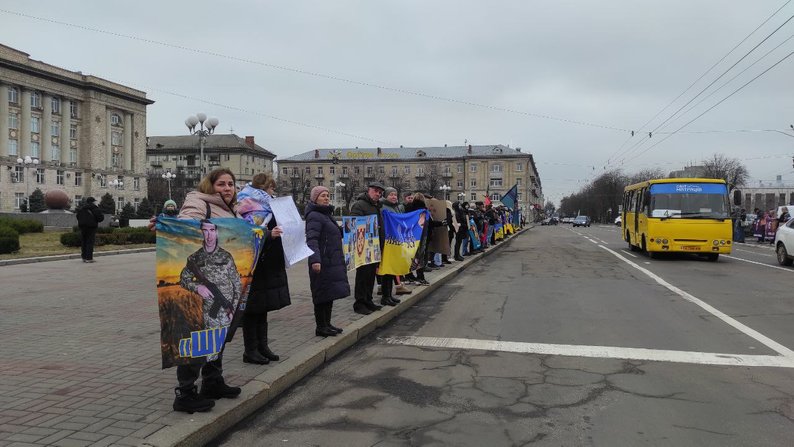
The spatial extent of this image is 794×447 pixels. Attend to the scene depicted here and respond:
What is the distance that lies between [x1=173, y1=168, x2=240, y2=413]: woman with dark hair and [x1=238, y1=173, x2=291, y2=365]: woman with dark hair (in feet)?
1.40

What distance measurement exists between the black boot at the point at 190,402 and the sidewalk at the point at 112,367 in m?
0.05

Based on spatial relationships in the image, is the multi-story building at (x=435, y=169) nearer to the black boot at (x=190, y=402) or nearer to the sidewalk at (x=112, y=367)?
the sidewalk at (x=112, y=367)

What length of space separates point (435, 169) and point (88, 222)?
11358 cm

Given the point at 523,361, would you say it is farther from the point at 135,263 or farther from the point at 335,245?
the point at 135,263

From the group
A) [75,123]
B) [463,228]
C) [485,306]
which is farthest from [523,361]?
[75,123]

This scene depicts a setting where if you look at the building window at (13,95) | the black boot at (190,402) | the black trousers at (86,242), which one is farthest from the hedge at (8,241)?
the building window at (13,95)

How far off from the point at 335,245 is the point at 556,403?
314 cm

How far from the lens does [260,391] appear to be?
15.6ft

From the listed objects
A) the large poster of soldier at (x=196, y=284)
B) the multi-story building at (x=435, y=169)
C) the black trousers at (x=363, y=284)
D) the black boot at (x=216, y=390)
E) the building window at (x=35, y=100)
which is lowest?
the black boot at (x=216, y=390)

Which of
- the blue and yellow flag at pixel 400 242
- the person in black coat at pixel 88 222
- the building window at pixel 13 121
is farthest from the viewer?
the building window at pixel 13 121

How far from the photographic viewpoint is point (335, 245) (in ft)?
22.4

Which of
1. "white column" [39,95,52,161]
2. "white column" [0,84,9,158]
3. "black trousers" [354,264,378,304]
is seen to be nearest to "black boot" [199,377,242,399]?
"black trousers" [354,264,378,304]

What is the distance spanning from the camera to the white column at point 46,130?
284ft

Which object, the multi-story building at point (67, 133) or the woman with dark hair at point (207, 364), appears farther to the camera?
the multi-story building at point (67, 133)
